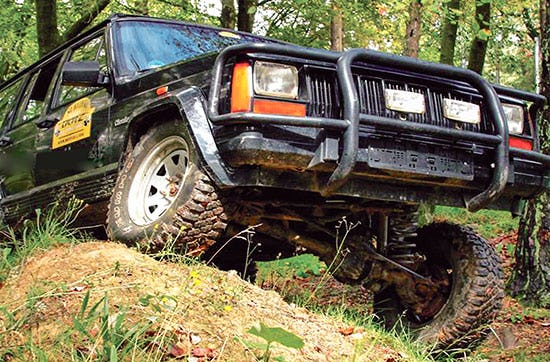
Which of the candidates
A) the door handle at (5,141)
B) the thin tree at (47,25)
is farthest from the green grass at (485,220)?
the thin tree at (47,25)

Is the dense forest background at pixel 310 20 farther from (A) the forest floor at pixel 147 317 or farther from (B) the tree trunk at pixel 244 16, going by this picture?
(A) the forest floor at pixel 147 317

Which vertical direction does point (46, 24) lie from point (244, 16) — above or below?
below

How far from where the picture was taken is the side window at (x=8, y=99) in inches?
258

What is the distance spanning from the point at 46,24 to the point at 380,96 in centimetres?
759

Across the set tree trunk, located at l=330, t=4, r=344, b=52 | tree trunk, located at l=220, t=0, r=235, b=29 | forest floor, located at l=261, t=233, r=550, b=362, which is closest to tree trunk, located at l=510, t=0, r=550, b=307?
forest floor, located at l=261, t=233, r=550, b=362

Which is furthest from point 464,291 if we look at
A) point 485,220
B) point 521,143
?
point 485,220

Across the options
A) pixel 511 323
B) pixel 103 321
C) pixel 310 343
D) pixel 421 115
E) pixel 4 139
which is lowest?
pixel 511 323

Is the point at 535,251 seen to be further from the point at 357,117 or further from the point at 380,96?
the point at 357,117

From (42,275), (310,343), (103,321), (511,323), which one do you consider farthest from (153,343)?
(511,323)

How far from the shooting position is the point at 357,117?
3.23m

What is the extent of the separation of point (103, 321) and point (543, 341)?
13.1ft

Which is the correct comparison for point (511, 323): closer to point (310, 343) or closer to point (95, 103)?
point (310, 343)

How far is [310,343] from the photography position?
9.03ft

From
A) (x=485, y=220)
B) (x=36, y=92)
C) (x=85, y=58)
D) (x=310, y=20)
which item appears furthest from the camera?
(x=310, y=20)
